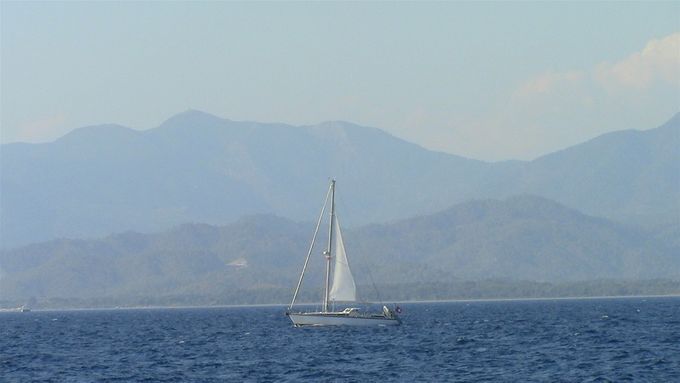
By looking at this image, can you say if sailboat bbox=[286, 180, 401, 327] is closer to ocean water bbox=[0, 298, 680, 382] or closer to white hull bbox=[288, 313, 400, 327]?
white hull bbox=[288, 313, 400, 327]

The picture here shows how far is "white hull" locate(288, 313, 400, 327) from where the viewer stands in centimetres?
13535

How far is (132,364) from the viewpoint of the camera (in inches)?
3804

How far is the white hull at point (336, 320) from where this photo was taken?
5329 inches

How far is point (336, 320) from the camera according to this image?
13550 cm

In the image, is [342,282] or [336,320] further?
[336,320]

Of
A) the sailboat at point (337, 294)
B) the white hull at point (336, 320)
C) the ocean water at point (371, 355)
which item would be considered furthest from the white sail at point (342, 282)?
the ocean water at point (371, 355)

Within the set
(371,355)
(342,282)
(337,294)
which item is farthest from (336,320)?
(371,355)

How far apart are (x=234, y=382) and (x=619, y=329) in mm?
57976

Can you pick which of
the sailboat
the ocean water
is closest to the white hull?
the sailboat

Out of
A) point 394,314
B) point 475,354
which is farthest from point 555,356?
point 394,314

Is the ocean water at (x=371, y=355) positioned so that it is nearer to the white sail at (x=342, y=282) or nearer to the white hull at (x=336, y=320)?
the white hull at (x=336, y=320)

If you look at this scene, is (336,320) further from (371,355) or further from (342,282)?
(371,355)

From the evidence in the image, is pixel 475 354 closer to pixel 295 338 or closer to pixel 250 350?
pixel 250 350

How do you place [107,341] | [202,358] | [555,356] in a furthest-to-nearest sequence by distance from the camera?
1. [107,341]
2. [202,358]
3. [555,356]
